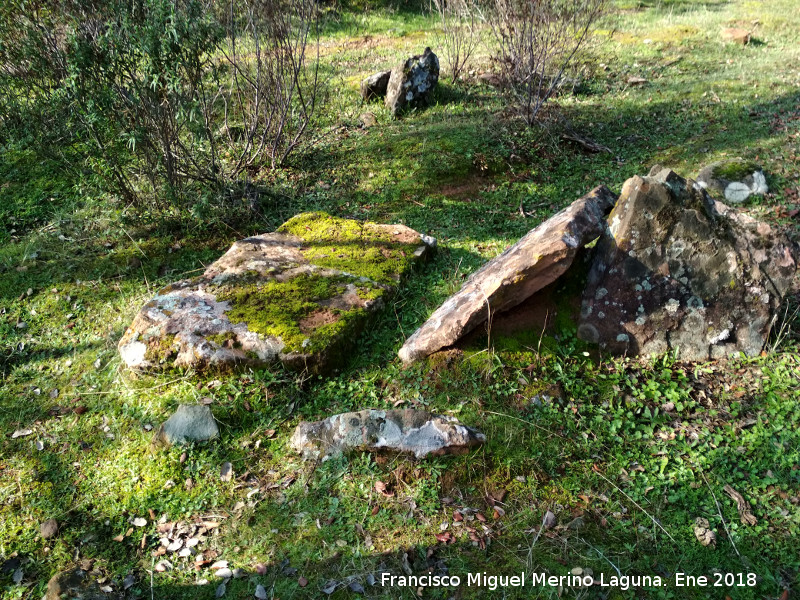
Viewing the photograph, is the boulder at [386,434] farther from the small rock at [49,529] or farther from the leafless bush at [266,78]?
the leafless bush at [266,78]

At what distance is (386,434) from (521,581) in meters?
1.18

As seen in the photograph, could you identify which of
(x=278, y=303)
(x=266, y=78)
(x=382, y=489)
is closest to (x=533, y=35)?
(x=266, y=78)

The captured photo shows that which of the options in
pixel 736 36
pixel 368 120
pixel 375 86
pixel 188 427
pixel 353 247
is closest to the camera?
pixel 188 427

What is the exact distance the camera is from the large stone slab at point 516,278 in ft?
13.5

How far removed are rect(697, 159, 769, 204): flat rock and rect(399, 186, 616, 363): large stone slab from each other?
2765mm

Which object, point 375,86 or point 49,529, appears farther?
point 375,86

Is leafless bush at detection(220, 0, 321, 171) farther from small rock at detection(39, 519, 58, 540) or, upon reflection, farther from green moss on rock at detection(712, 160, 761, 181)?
green moss on rock at detection(712, 160, 761, 181)

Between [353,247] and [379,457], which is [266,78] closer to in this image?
[353,247]

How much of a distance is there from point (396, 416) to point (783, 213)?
193 inches

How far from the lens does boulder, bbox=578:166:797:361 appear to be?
4234mm

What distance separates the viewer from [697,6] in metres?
14.5

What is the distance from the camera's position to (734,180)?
6359 millimetres

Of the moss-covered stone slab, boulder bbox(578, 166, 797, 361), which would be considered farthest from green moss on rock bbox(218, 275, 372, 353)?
boulder bbox(578, 166, 797, 361)

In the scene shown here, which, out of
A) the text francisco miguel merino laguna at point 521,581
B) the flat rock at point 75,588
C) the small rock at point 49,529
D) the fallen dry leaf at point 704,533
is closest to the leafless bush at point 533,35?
the fallen dry leaf at point 704,533
